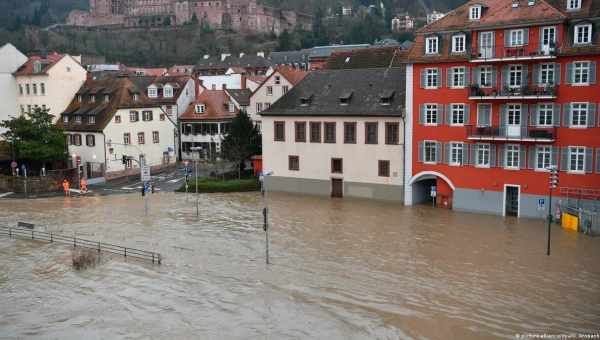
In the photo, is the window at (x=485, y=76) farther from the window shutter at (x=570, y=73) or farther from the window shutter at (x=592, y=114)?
the window shutter at (x=592, y=114)

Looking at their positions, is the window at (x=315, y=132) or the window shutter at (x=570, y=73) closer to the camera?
the window shutter at (x=570, y=73)

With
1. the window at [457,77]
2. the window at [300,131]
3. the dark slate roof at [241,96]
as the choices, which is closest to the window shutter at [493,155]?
the window at [457,77]

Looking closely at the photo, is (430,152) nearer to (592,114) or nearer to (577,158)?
(577,158)

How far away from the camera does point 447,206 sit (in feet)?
137

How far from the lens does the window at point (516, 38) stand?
3709 centimetres

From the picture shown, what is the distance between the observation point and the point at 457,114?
132 feet

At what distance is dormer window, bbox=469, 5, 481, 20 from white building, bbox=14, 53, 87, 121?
4137 cm

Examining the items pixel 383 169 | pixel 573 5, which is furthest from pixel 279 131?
pixel 573 5

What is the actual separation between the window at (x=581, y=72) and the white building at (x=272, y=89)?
34.5m

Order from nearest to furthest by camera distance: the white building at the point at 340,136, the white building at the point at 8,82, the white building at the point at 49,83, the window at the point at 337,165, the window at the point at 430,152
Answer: the window at the point at 430,152 < the white building at the point at 340,136 < the window at the point at 337,165 < the white building at the point at 49,83 < the white building at the point at 8,82

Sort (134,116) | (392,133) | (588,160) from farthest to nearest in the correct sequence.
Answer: (134,116) < (392,133) < (588,160)

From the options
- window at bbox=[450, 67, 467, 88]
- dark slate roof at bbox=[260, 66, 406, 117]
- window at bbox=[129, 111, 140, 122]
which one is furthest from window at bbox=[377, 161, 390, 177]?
window at bbox=[129, 111, 140, 122]

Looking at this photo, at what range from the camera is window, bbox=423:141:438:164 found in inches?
1628

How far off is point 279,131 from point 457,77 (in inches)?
561
